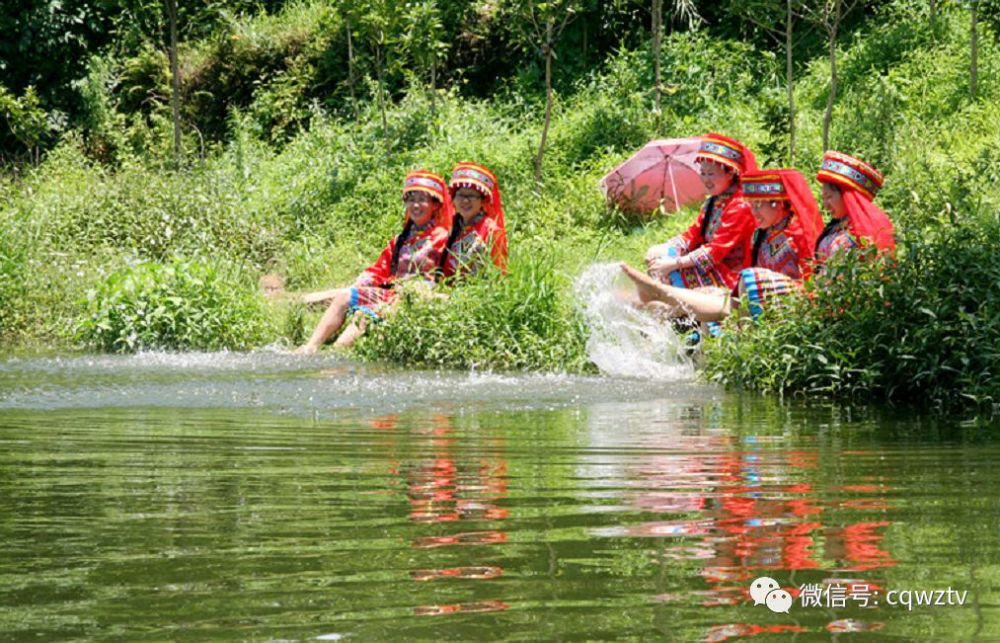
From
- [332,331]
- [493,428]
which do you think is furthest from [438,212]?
[493,428]

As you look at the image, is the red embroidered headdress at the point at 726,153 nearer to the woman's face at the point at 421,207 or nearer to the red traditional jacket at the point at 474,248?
the red traditional jacket at the point at 474,248

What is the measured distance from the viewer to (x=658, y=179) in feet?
48.7

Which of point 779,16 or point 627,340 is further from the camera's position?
point 779,16

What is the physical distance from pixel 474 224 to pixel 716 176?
1.84m

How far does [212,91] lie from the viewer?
22188 millimetres

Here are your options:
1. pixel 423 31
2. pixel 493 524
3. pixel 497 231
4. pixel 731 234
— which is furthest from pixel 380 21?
pixel 493 524

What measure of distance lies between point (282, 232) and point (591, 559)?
11762 millimetres

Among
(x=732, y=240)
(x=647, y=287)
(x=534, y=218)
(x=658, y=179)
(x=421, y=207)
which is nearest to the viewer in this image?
(x=647, y=287)

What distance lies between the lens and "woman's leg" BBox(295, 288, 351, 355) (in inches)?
477

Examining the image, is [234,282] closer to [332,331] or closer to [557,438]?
[332,331]

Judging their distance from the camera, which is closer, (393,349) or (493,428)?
(493,428)

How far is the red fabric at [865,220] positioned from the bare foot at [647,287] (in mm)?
1190

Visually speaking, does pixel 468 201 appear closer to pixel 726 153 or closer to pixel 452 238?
pixel 452 238

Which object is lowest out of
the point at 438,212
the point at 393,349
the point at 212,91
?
the point at 393,349
